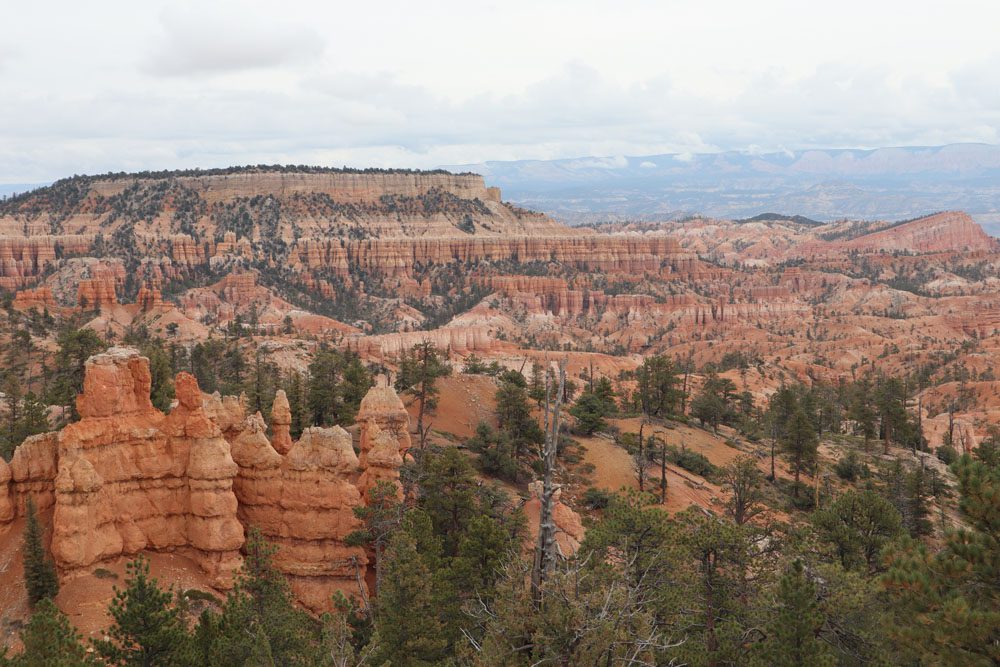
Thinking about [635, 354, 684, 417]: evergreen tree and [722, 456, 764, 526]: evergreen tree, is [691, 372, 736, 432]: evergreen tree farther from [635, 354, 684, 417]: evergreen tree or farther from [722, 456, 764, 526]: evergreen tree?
[722, 456, 764, 526]: evergreen tree

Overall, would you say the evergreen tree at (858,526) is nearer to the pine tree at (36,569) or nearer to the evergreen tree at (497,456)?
the evergreen tree at (497,456)

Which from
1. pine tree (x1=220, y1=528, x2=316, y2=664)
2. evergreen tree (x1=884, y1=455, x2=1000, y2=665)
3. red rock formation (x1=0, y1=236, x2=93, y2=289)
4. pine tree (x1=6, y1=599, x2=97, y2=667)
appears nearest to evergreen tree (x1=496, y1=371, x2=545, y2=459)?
pine tree (x1=220, y1=528, x2=316, y2=664)

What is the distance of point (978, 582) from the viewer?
14414 millimetres

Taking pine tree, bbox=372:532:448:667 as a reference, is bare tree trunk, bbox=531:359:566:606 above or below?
above

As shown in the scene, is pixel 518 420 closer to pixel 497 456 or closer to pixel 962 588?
pixel 497 456

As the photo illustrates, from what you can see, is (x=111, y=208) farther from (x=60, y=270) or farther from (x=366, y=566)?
(x=366, y=566)

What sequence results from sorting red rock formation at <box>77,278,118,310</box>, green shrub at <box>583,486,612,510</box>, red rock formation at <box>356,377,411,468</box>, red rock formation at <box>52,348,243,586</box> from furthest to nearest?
red rock formation at <box>77,278,118,310</box>
green shrub at <box>583,486,612,510</box>
red rock formation at <box>356,377,411,468</box>
red rock formation at <box>52,348,243,586</box>

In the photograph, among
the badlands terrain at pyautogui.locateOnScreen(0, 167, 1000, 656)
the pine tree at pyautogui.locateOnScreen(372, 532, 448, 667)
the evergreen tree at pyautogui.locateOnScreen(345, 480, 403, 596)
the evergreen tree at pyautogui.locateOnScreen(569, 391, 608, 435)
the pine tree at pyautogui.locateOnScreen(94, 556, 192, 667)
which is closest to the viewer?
the pine tree at pyautogui.locateOnScreen(94, 556, 192, 667)

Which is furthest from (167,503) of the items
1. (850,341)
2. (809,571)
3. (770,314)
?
(770,314)

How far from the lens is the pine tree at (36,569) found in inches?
895

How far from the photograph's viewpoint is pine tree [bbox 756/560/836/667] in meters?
17.9

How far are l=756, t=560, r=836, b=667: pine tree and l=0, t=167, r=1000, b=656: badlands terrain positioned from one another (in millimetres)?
8830

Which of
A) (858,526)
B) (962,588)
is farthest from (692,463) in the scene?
(962,588)

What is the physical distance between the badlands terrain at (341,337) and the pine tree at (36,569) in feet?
1.66
